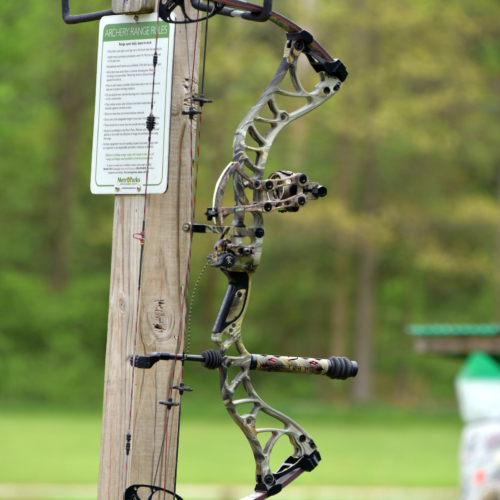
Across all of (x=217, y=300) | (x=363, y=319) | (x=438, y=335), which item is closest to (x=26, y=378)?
(x=217, y=300)

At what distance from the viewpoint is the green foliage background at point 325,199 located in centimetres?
1866

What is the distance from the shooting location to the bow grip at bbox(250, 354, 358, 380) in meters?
2.42

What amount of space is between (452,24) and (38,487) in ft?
42.3

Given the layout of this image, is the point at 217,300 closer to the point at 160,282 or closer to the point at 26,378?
the point at 26,378

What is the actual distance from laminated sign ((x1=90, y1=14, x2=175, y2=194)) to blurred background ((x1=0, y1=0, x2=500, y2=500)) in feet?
34.0

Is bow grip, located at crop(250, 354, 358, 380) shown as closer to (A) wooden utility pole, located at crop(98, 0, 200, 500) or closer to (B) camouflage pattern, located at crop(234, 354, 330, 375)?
(B) camouflage pattern, located at crop(234, 354, 330, 375)

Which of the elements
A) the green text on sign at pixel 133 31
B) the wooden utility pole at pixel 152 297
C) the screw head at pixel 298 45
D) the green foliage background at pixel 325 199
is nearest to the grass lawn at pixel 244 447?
the green foliage background at pixel 325 199

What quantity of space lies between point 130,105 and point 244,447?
12.1 m

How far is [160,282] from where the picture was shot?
104 inches

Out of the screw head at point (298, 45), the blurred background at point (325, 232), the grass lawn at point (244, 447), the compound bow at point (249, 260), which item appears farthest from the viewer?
the blurred background at point (325, 232)

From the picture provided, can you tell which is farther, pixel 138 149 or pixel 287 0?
pixel 287 0

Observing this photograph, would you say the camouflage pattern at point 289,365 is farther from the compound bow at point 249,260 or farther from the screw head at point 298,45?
the screw head at point 298,45

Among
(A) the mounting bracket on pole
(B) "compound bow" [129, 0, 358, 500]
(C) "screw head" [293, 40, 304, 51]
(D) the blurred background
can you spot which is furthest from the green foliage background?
(B) "compound bow" [129, 0, 358, 500]

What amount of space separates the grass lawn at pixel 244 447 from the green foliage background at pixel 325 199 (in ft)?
11.8
